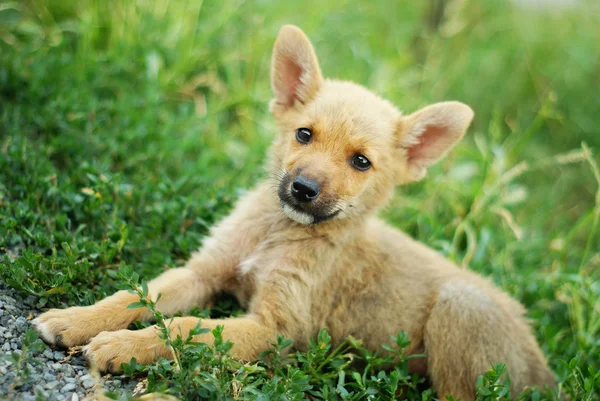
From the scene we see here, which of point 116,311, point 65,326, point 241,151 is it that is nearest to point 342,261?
point 116,311

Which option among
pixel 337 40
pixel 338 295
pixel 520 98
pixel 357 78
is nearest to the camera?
pixel 338 295

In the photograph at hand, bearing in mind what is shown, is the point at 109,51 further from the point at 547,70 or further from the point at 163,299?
the point at 547,70

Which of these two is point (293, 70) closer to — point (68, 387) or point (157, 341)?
point (157, 341)

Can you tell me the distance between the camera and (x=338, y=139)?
3471 millimetres

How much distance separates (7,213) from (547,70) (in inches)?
282

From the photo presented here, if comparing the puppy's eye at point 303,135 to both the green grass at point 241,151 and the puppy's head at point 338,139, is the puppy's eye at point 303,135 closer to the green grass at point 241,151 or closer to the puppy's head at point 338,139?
the puppy's head at point 338,139

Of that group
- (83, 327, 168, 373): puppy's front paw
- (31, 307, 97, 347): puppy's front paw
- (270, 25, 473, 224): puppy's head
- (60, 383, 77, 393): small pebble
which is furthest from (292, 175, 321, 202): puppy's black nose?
(60, 383, 77, 393): small pebble

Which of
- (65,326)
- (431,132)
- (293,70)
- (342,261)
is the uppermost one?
(293,70)

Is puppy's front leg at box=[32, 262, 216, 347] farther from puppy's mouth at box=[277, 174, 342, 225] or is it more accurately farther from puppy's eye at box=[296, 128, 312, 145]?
puppy's eye at box=[296, 128, 312, 145]

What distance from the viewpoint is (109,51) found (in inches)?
228

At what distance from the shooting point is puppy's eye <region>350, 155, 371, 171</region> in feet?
11.5

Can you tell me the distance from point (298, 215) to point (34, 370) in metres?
1.59

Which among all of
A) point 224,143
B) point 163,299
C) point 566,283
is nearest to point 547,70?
point 566,283

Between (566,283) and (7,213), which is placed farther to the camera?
(566,283)
